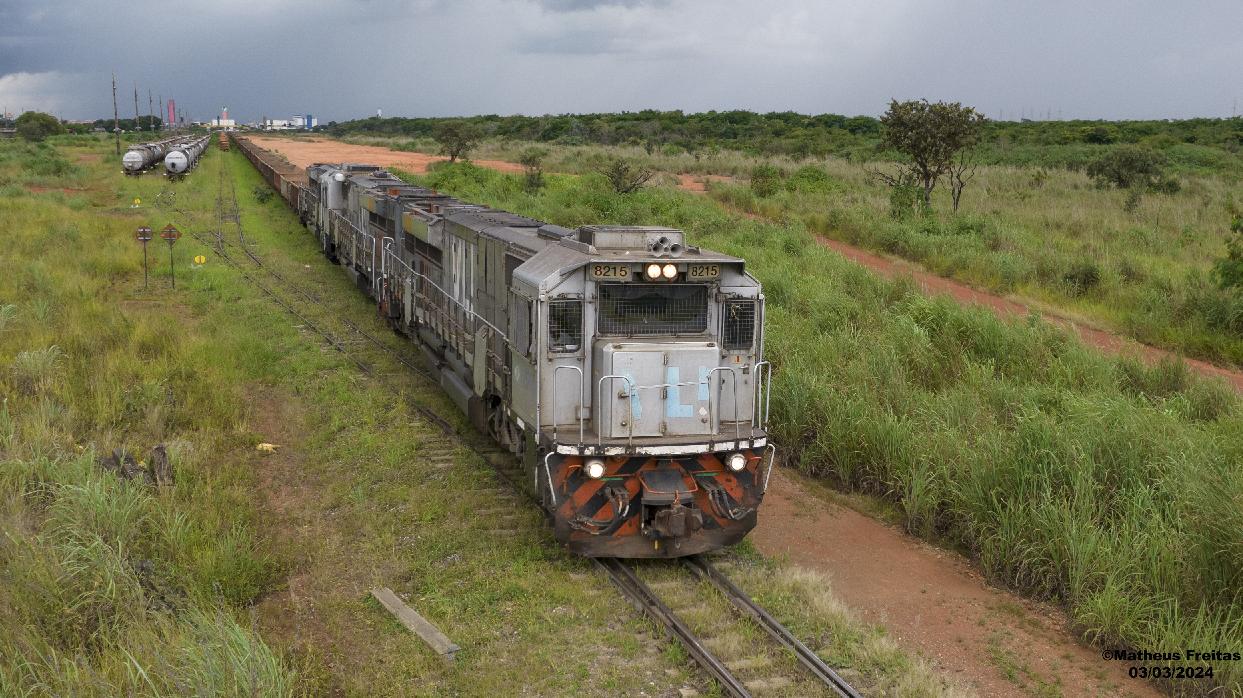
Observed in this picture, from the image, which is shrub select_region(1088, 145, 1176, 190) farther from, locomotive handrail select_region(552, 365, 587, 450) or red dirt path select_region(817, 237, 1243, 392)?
locomotive handrail select_region(552, 365, 587, 450)

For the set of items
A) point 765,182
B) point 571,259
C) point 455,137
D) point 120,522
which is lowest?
point 120,522

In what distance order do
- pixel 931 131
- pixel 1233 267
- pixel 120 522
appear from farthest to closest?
1. pixel 931 131
2. pixel 1233 267
3. pixel 120 522

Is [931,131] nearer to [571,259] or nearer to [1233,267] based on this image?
[1233,267]

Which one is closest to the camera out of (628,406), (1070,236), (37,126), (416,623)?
(416,623)

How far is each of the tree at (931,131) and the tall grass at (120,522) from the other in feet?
89.0

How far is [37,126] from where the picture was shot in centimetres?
11394

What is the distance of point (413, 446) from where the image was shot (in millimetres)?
12922

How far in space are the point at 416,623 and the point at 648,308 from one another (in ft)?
12.7

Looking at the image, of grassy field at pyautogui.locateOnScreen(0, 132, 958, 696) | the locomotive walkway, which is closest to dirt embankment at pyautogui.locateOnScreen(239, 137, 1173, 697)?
grassy field at pyautogui.locateOnScreen(0, 132, 958, 696)

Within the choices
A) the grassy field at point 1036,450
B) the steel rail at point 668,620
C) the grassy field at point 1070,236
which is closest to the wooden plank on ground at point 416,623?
the steel rail at point 668,620

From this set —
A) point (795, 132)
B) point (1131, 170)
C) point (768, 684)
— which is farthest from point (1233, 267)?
point (795, 132)

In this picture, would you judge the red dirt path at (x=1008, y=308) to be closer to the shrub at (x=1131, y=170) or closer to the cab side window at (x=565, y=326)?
the cab side window at (x=565, y=326)

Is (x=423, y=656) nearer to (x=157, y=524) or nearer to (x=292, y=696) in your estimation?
(x=292, y=696)

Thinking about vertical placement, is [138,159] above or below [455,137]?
below
